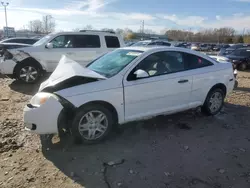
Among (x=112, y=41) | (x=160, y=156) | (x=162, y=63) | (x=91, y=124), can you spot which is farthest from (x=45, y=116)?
(x=112, y=41)

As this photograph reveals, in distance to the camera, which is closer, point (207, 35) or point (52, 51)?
point (52, 51)

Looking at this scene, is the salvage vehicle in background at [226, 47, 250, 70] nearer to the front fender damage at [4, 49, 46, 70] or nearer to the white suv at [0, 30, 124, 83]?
the white suv at [0, 30, 124, 83]

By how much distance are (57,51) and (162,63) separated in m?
5.12

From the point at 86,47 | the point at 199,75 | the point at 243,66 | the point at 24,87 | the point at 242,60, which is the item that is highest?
the point at 86,47

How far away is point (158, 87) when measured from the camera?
13.7 feet

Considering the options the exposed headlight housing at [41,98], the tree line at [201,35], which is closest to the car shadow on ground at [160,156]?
the exposed headlight housing at [41,98]

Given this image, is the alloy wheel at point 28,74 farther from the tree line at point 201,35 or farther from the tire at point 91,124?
the tree line at point 201,35

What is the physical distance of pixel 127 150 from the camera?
365 centimetres

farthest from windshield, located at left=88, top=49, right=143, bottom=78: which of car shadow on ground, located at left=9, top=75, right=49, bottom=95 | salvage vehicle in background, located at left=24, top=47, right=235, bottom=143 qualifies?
car shadow on ground, located at left=9, top=75, right=49, bottom=95

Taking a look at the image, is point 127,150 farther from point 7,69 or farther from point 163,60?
point 7,69

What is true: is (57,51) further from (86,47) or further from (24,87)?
(24,87)

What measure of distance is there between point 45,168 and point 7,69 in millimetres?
5709

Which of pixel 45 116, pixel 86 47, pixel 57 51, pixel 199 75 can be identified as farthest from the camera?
pixel 86 47

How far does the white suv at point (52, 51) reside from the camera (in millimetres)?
7743
